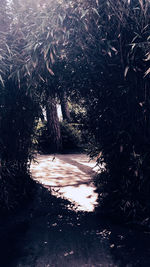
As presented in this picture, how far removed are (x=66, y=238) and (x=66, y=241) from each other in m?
0.08

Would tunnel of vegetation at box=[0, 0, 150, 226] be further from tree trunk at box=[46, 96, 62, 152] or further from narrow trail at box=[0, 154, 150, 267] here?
tree trunk at box=[46, 96, 62, 152]

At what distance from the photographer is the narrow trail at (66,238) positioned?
123 inches

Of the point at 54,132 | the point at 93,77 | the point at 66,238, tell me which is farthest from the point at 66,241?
A: the point at 54,132

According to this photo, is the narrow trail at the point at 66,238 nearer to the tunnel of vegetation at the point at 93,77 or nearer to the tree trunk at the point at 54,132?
the tunnel of vegetation at the point at 93,77

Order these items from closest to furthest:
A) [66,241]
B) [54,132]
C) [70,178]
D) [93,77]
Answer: [66,241]
[93,77]
[70,178]
[54,132]

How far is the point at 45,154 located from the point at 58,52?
21.6ft

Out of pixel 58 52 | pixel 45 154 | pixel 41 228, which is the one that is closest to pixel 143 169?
pixel 41 228

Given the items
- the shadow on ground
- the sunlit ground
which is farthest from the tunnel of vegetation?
the sunlit ground

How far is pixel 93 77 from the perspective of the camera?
4113 mm

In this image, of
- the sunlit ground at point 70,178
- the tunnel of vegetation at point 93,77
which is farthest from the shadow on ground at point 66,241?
the sunlit ground at point 70,178

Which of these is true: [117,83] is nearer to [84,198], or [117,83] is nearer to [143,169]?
[143,169]

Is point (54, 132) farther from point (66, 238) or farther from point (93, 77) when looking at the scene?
point (66, 238)

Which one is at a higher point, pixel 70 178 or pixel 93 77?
pixel 93 77

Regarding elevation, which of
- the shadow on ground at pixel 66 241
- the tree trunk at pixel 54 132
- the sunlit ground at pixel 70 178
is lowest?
the shadow on ground at pixel 66 241
